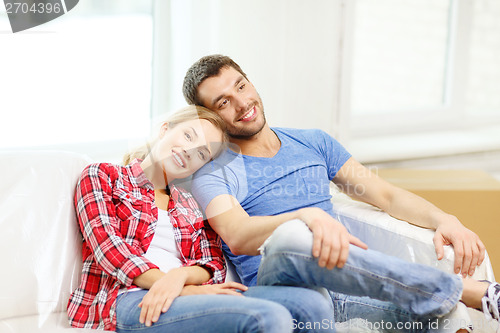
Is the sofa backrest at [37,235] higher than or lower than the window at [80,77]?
lower

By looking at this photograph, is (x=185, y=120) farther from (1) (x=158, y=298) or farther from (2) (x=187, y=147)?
(1) (x=158, y=298)

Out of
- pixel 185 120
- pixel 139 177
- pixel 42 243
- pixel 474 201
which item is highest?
pixel 185 120

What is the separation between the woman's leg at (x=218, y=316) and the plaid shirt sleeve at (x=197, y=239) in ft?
0.56

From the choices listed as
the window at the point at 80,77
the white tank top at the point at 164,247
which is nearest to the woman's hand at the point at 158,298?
the white tank top at the point at 164,247

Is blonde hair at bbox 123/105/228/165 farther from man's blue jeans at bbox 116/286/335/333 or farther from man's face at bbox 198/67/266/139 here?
man's blue jeans at bbox 116/286/335/333

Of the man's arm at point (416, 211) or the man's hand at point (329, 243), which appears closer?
the man's hand at point (329, 243)

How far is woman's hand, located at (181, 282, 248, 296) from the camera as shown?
117 centimetres

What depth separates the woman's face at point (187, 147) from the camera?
4.35 feet

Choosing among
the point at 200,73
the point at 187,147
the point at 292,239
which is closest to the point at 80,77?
the point at 200,73

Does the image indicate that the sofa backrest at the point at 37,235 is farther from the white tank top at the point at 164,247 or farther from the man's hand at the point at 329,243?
the man's hand at the point at 329,243

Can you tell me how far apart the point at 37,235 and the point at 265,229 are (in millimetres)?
474

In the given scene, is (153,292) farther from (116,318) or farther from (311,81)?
(311,81)

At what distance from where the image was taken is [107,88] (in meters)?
1.83

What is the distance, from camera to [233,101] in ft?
4.68
